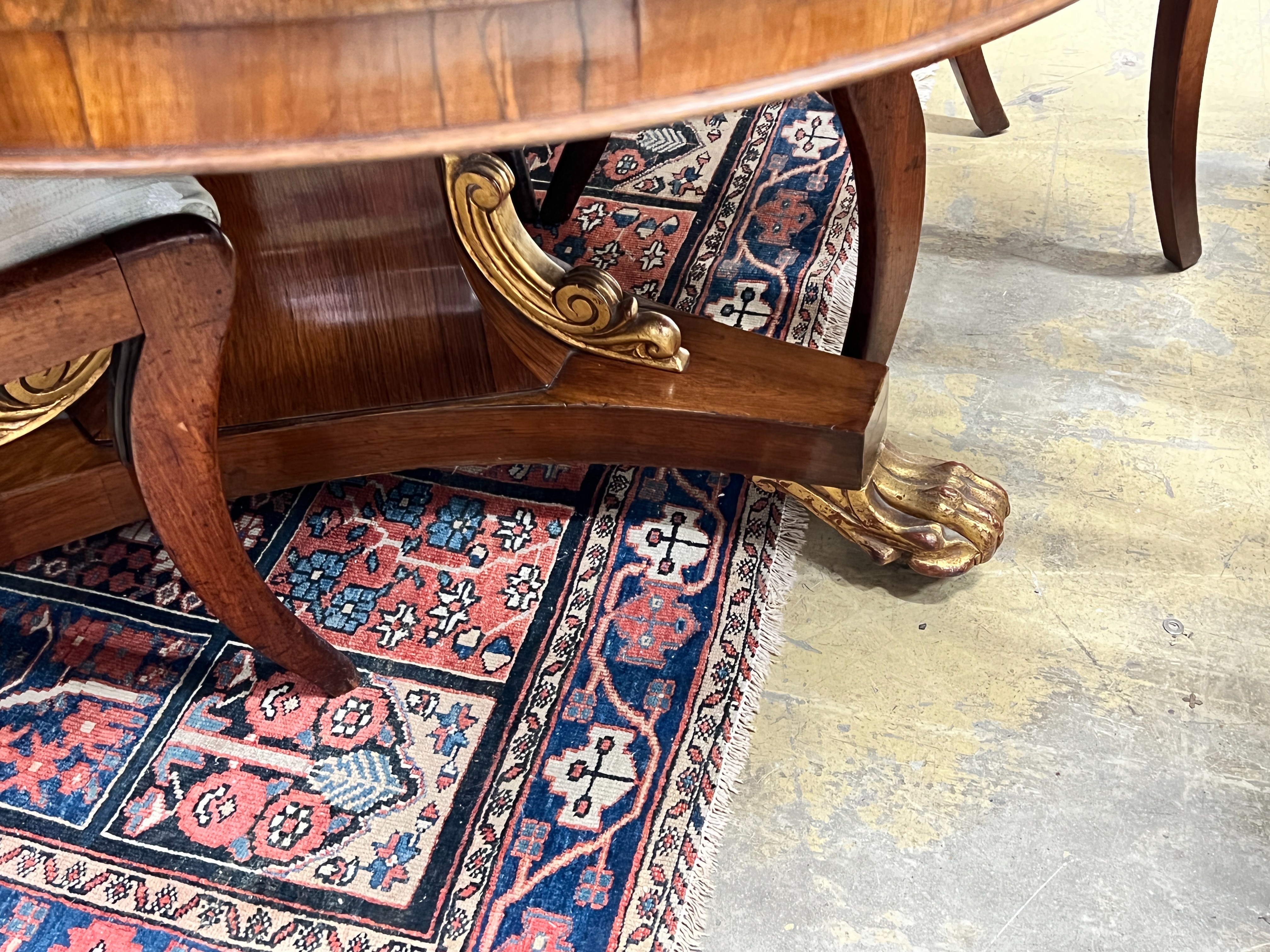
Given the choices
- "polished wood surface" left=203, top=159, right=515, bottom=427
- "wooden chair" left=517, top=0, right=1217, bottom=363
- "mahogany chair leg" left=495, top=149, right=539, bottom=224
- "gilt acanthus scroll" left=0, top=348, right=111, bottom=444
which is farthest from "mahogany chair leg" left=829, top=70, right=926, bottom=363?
"gilt acanthus scroll" left=0, top=348, right=111, bottom=444

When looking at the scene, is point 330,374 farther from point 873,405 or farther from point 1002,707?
point 1002,707

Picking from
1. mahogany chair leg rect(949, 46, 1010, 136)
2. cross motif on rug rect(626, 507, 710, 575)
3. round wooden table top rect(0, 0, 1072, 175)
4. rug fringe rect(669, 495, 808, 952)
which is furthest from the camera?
mahogany chair leg rect(949, 46, 1010, 136)

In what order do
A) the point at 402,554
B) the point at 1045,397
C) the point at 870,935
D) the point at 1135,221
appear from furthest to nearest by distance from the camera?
the point at 1135,221 → the point at 1045,397 → the point at 402,554 → the point at 870,935

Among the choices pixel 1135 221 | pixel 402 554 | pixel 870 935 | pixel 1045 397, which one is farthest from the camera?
pixel 1135 221

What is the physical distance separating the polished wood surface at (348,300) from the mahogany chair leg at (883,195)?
0.93 ft

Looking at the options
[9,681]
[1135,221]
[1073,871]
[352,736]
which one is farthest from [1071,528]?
[9,681]

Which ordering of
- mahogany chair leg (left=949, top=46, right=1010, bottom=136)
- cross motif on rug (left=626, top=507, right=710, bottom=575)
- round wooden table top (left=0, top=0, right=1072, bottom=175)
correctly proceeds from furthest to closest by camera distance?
mahogany chair leg (left=949, top=46, right=1010, bottom=136), cross motif on rug (left=626, top=507, right=710, bottom=575), round wooden table top (left=0, top=0, right=1072, bottom=175)

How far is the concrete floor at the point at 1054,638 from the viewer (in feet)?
2.30

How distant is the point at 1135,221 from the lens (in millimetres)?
1218

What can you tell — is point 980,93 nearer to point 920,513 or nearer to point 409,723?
point 920,513

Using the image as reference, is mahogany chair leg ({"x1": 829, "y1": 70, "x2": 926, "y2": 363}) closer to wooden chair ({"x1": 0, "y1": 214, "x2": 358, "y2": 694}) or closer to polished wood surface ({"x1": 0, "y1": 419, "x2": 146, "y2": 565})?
wooden chair ({"x1": 0, "y1": 214, "x2": 358, "y2": 694})

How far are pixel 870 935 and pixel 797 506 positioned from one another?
14.1 inches

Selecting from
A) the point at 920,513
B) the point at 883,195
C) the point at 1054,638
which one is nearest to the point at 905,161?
the point at 883,195

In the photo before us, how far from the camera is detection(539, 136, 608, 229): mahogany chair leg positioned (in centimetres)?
114
